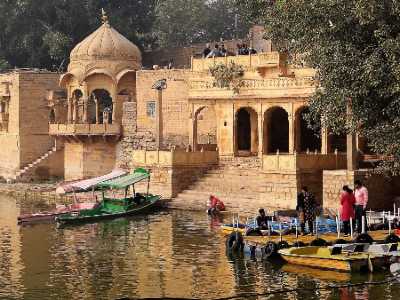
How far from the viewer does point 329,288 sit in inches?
634

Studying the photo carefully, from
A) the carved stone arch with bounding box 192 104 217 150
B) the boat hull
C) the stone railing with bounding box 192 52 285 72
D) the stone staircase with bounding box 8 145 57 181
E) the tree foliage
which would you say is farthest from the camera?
the stone staircase with bounding box 8 145 57 181

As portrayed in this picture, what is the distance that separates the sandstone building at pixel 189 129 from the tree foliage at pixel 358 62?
338cm

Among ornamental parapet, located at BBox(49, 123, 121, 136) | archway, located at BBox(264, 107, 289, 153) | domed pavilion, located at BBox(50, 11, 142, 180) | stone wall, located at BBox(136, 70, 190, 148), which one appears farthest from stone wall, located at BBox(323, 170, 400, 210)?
domed pavilion, located at BBox(50, 11, 142, 180)

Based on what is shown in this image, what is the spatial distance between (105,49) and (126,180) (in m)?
10.5

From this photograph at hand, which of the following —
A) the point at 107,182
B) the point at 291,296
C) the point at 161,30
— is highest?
the point at 161,30

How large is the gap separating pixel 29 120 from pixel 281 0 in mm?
18956

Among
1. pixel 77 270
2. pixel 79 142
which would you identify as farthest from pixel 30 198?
pixel 77 270

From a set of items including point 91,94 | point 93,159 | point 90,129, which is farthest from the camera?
point 91,94

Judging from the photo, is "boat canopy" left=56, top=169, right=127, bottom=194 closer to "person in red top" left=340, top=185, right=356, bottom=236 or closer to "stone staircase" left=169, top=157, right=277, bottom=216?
"stone staircase" left=169, top=157, right=277, bottom=216

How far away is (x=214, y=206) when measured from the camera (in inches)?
1074

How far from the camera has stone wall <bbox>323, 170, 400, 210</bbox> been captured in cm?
2462

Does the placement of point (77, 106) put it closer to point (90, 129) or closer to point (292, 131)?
point (90, 129)

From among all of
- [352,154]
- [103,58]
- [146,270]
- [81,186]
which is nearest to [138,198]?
[81,186]

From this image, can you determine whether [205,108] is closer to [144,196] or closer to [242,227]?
[144,196]
